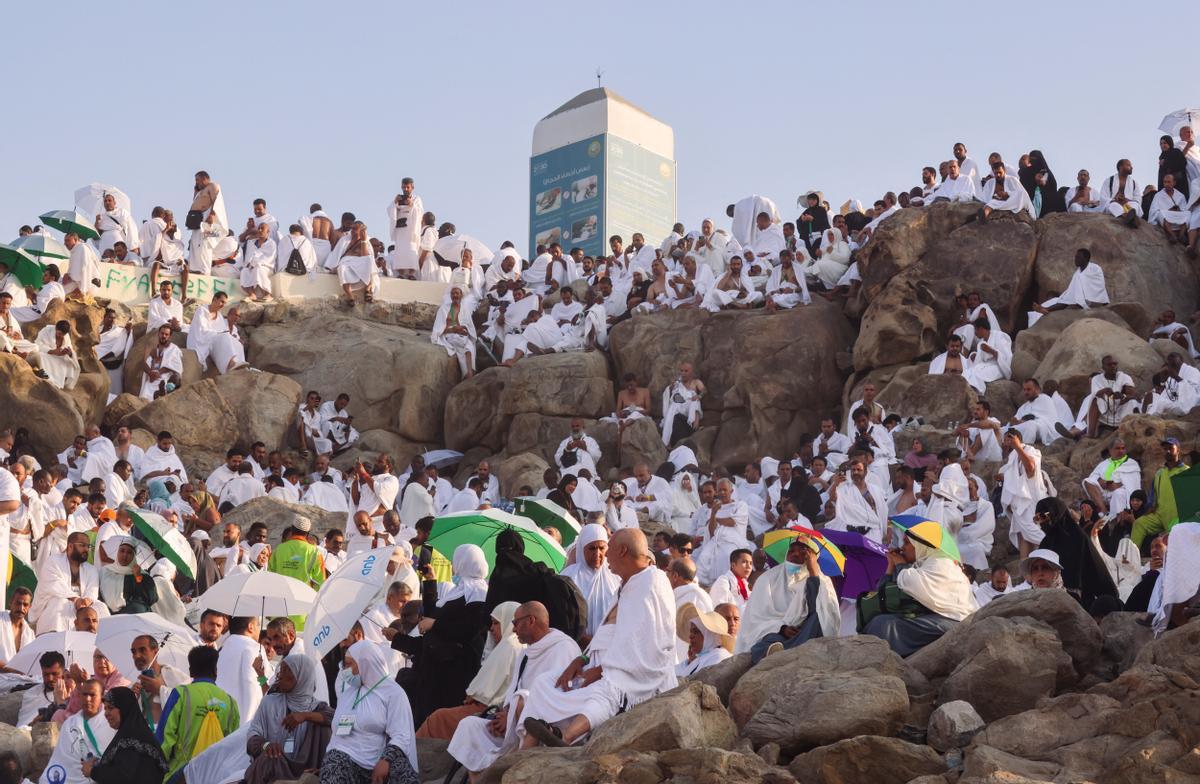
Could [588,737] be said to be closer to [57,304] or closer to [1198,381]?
[1198,381]

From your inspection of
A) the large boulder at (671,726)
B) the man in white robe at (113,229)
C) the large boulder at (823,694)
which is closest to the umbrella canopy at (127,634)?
the large boulder at (671,726)

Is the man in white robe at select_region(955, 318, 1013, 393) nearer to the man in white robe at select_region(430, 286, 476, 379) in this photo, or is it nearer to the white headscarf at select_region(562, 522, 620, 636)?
the man in white robe at select_region(430, 286, 476, 379)

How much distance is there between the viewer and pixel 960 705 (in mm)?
8734

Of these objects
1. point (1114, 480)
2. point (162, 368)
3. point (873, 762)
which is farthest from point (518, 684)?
point (162, 368)

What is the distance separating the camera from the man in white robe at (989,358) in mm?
21406

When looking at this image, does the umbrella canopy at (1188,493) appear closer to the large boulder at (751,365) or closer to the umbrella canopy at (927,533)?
the umbrella canopy at (927,533)

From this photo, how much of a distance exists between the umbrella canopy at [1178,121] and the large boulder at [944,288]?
4338 millimetres

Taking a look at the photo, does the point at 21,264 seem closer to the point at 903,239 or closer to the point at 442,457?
the point at 442,457

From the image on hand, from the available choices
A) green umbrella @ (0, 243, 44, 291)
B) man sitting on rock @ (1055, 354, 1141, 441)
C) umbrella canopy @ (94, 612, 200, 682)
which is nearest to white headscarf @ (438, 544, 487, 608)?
umbrella canopy @ (94, 612, 200, 682)

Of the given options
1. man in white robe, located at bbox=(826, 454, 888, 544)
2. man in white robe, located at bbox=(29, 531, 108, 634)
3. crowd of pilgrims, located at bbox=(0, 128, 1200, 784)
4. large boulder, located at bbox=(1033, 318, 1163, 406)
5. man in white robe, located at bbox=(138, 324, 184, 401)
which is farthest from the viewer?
man in white robe, located at bbox=(138, 324, 184, 401)

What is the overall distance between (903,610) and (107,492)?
11641mm

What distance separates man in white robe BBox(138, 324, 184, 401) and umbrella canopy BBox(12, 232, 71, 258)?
1.74 meters

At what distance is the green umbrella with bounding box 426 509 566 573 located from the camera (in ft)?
39.4

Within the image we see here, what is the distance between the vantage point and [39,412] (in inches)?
895
